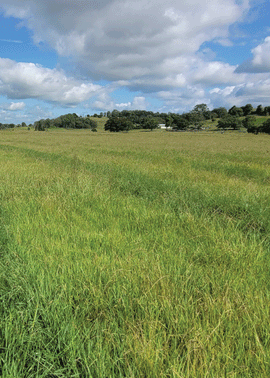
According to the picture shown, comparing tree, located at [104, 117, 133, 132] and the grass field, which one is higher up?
tree, located at [104, 117, 133, 132]

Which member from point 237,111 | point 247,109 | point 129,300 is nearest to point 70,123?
point 237,111

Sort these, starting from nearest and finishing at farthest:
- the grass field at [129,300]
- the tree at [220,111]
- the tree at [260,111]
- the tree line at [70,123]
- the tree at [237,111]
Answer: the grass field at [129,300] → the tree at [260,111] → the tree at [237,111] → the tree line at [70,123] → the tree at [220,111]

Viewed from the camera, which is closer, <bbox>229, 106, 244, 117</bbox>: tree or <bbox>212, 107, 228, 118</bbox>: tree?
<bbox>229, 106, 244, 117</bbox>: tree

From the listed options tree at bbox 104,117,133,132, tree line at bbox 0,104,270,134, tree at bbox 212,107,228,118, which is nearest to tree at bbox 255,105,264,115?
tree line at bbox 0,104,270,134

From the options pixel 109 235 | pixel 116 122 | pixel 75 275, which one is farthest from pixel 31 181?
pixel 116 122

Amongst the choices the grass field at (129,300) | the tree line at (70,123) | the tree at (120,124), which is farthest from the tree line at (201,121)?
the grass field at (129,300)

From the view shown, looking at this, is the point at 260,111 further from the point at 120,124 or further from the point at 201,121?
the point at 120,124

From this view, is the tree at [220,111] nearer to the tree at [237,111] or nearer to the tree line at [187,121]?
the tree line at [187,121]

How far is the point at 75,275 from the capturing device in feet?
8.89

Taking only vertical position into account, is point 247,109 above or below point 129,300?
above

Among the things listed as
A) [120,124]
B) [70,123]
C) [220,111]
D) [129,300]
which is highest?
[220,111]

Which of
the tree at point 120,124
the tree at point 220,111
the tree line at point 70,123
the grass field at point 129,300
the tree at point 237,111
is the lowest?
the grass field at point 129,300

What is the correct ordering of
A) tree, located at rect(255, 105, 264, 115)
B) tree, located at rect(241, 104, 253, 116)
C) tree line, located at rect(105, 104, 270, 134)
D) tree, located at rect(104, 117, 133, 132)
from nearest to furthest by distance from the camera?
tree line, located at rect(105, 104, 270, 134), tree, located at rect(104, 117, 133, 132), tree, located at rect(255, 105, 264, 115), tree, located at rect(241, 104, 253, 116)

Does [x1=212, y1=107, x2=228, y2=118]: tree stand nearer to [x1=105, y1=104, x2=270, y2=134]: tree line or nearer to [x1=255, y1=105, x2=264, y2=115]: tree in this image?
[x1=105, y1=104, x2=270, y2=134]: tree line
